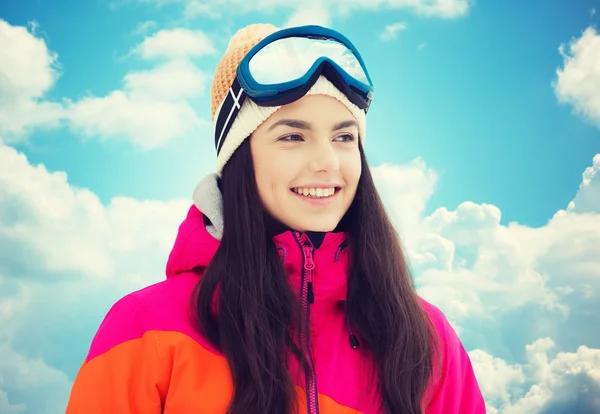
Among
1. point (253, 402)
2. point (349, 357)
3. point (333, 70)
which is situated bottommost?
point (253, 402)

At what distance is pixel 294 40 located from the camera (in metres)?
2.29

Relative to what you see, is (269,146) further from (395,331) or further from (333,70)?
(395,331)

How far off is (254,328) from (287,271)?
0.96 feet

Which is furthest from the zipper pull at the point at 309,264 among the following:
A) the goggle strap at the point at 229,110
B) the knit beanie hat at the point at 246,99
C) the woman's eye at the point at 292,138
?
the goggle strap at the point at 229,110

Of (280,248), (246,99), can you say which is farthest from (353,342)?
(246,99)

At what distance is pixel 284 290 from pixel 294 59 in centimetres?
101

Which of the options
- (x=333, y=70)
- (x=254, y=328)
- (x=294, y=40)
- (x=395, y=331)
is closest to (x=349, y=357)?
(x=395, y=331)

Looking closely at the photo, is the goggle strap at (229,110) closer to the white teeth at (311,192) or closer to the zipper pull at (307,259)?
the white teeth at (311,192)

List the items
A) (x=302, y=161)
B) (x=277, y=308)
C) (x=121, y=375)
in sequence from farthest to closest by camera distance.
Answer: (x=302, y=161) → (x=277, y=308) → (x=121, y=375)

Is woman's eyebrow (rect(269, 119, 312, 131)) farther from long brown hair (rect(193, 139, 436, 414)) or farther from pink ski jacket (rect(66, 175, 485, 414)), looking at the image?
pink ski jacket (rect(66, 175, 485, 414))

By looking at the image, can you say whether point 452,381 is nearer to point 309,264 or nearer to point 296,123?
point 309,264

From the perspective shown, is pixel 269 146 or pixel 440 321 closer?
pixel 269 146

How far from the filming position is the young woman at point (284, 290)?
1.86 m

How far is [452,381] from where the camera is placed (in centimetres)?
234
